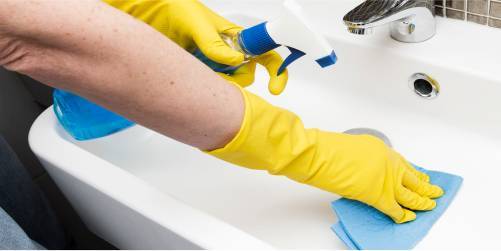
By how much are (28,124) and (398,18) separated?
0.91m

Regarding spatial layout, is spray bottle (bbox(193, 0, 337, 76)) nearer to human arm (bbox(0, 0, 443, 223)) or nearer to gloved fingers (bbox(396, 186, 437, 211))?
human arm (bbox(0, 0, 443, 223))

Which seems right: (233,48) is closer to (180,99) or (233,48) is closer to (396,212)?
(180,99)

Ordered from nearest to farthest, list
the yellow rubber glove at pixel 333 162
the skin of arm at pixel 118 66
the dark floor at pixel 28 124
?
the skin of arm at pixel 118 66 → the yellow rubber glove at pixel 333 162 → the dark floor at pixel 28 124

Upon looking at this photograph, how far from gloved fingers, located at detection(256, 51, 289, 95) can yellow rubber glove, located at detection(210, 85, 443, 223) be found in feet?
0.25

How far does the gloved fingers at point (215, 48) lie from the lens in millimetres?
689

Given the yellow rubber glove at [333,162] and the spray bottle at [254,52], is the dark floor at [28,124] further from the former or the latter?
the yellow rubber glove at [333,162]

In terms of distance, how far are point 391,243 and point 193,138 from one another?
0.98ft

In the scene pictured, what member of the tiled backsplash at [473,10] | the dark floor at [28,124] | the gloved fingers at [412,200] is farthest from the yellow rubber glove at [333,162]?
the dark floor at [28,124]

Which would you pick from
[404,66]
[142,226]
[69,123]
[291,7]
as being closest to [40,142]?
[69,123]

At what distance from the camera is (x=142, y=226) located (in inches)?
27.7

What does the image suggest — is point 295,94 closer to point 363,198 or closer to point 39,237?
point 363,198

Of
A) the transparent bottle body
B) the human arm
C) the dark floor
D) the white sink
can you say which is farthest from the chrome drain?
the dark floor

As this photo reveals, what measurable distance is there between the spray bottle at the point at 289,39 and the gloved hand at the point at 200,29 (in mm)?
26

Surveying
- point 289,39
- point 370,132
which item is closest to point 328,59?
point 289,39
